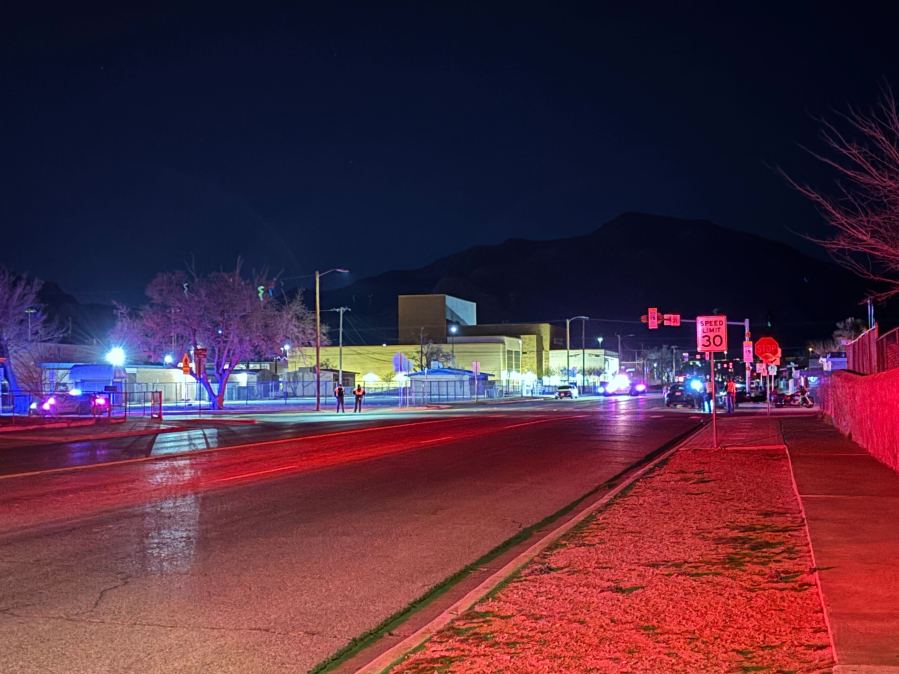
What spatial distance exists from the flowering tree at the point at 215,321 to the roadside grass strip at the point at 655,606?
46545mm

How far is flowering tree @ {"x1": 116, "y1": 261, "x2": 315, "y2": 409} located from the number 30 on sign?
38.3 m

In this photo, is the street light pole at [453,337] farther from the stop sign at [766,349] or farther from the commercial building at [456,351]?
the stop sign at [766,349]

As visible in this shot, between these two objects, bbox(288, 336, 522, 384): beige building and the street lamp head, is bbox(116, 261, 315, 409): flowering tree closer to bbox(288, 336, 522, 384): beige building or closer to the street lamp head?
the street lamp head

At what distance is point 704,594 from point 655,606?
0.57 meters

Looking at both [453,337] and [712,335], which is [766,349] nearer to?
[712,335]

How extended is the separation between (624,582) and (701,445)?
52.6ft

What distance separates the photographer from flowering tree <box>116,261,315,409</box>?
182 ft

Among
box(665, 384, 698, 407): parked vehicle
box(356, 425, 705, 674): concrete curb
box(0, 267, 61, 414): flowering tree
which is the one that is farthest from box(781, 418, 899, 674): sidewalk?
box(0, 267, 61, 414): flowering tree

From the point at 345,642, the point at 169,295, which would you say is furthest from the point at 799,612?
the point at 169,295

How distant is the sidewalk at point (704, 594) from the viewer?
575 centimetres

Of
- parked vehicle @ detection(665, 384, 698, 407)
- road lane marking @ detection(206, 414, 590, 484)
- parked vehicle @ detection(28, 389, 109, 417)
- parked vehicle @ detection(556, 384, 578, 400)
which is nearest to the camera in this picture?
road lane marking @ detection(206, 414, 590, 484)

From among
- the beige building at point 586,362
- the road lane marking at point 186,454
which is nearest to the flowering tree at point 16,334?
the road lane marking at point 186,454

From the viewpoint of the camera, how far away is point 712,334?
21.2 m

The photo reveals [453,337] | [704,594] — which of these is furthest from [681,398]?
[453,337]
